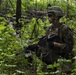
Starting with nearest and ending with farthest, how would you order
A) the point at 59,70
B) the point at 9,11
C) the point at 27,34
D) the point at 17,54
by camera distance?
1. the point at 59,70
2. the point at 17,54
3. the point at 27,34
4. the point at 9,11

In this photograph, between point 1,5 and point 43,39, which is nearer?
point 43,39

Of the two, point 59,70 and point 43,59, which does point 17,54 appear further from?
point 59,70

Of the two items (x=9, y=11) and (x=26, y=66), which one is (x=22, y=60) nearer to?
(x=26, y=66)

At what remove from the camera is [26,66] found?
4.96 meters

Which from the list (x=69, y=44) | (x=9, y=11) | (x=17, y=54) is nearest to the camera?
(x=69, y=44)

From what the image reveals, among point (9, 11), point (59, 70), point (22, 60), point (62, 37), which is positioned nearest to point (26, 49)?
point (22, 60)

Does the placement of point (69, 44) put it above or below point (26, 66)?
above

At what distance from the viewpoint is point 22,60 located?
498 cm

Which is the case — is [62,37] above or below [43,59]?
above

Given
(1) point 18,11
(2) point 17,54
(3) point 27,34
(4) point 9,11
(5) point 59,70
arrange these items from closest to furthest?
(5) point 59,70
(2) point 17,54
(3) point 27,34
(1) point 18,11
(4) point 9,11

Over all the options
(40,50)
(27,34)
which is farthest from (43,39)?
(27,34)

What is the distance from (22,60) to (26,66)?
113mm

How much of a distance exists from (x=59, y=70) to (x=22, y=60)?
1081 millimetres

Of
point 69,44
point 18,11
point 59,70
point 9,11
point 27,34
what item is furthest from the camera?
point 9,11
